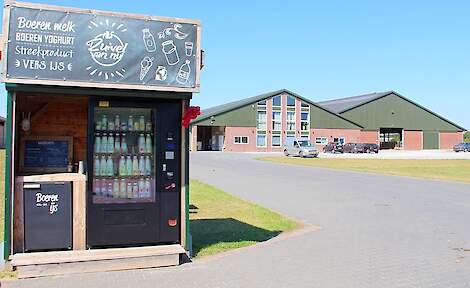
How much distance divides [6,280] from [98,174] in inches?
68.1

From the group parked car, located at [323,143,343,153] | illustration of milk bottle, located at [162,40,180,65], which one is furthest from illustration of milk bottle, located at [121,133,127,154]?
parked car, located at [323,143,343,153]

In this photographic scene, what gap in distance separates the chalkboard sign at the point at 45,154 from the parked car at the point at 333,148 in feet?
194

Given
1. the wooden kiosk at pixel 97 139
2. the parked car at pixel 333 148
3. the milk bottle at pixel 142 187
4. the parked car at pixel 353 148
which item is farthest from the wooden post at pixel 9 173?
the parked car at pixel 333 148

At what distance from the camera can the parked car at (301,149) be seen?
165 ft

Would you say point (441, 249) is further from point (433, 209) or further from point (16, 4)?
point (16, 4)

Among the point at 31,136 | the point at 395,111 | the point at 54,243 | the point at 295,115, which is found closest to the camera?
the point at 54,243

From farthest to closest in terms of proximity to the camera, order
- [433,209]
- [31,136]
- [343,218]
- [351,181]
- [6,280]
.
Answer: [351,181] < [433,209] < [343,218] < [31,136] < [6,280]

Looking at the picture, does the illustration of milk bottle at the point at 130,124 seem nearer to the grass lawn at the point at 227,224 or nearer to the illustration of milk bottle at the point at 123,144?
the illustration of milk bottle at the point at 123,144

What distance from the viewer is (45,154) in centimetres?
727

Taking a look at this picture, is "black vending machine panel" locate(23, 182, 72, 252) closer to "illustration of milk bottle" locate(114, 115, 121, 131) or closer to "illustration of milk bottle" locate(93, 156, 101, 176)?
"illustration of milk bottle" locate(93, 156, 101, 176)

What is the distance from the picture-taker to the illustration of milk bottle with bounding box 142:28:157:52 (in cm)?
669

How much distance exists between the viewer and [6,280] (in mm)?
5816

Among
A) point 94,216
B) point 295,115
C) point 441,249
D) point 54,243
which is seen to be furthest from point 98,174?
point 295,115

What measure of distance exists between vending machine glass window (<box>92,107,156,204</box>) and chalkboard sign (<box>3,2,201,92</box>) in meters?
0.61
